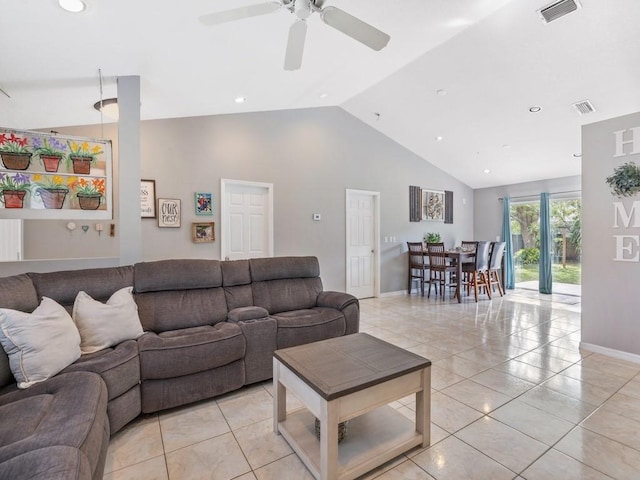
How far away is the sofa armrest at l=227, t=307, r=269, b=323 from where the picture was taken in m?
2.59

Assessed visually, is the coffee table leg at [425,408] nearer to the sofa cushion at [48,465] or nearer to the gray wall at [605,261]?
the sofa cushion at [48,465]

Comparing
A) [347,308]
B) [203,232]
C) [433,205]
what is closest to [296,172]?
[203,232]

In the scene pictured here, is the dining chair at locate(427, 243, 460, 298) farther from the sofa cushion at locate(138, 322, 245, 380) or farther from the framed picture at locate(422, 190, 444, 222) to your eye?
the sofa cushion at locate(138, 322, 245, 380)

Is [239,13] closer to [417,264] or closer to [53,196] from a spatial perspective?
[53,196]

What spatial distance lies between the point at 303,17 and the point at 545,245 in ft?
21.0

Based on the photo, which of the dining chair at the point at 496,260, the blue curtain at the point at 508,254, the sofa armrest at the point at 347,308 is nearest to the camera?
the sofa armrest at the point at 347,308

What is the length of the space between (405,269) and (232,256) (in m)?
3.48

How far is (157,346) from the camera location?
207 cm

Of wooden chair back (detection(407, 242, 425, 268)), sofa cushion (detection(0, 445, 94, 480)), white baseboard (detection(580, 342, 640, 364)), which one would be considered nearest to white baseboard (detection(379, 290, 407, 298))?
wooden chair back (detection(407, 242, 425, 268))

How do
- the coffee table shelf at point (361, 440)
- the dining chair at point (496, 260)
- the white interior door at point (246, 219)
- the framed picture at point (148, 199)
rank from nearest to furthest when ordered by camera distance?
the coffee table shelf at point (361, 440)
the framed picture at point (148, 199)
the white interior door at point (246, 219)
the dining chair at point (496, 260)

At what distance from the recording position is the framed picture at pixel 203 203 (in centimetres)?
415

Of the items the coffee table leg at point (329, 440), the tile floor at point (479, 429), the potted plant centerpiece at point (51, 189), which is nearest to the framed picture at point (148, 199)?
the potted plant centerpiece at point (51, 189)

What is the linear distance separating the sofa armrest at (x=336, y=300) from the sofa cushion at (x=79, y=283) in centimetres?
174

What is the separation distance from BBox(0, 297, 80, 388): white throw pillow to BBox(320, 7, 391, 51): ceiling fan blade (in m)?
2.45
